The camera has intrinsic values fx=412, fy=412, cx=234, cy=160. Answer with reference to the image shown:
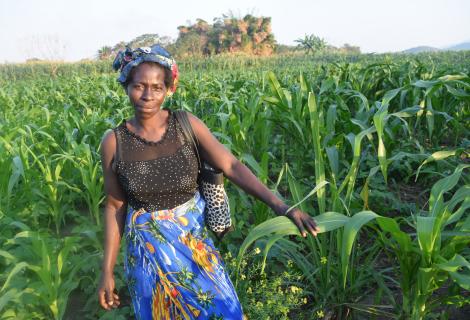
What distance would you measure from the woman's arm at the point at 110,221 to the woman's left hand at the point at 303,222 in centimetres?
60

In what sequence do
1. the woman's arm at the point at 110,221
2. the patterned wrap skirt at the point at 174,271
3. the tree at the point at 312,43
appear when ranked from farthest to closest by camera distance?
the tree at the point at 312,43
the woman's arm at the point at 110,221
the patterned wrap skirt at the point at 174,271

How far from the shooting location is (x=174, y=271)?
1.25 meters

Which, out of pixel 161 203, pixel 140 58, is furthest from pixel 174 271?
pixel 140 58

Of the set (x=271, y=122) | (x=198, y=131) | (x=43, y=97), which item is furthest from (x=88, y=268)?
(x=43, y=97)

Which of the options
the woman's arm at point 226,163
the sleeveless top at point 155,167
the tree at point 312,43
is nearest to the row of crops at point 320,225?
the woman's arm at point 226,163

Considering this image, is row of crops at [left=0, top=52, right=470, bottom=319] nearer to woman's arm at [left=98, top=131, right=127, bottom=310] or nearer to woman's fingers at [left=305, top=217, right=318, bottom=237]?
woman's fingers at [left=305, top=217, right=318, bottom=237]

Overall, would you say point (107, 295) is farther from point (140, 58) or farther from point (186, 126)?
point (140, 58)

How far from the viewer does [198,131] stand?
4.55 feet

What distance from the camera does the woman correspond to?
1.24m

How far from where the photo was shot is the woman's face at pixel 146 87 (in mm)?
1295

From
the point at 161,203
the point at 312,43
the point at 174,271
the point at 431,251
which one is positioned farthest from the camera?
the point at 312,43

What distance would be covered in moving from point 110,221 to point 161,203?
211 mm

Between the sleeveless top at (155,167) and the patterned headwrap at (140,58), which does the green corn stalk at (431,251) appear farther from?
the patterned headwrap at (140,58)

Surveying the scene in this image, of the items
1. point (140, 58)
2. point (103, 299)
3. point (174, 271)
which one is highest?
point (140, 58)
